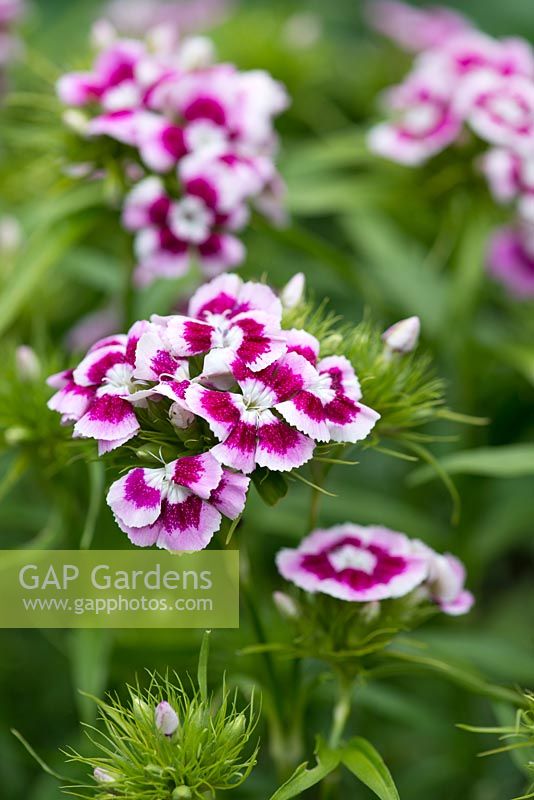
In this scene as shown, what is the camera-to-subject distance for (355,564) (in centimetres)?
137

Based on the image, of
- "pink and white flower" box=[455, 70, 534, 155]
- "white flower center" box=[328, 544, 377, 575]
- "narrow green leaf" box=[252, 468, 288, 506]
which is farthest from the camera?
"pink and white flower" box=[455, 70, 534, 155]

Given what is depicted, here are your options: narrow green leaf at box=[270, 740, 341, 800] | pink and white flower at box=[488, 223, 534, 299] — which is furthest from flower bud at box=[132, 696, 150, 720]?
pink and white flower at box=[488, 223, 534, 299]

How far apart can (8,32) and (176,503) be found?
2.01 metres

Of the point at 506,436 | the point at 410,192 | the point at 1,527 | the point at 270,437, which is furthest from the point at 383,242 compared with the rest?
the point at 270,437

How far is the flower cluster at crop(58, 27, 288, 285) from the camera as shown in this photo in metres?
1.74

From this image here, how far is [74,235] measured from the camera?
71.5 inches

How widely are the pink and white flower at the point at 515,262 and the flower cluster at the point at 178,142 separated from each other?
645mm

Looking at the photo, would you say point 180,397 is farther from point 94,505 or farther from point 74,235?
point 74,235

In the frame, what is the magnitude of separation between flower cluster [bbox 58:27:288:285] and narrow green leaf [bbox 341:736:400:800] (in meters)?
0.87

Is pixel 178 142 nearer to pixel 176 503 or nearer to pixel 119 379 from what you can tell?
pixel 119 379

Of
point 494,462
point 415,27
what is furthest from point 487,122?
point 415,27

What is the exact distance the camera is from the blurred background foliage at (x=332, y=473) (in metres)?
1.71

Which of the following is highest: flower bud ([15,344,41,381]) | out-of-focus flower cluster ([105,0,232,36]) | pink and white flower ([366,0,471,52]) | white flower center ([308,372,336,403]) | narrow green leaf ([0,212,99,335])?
out-of-focus flower cluster ([105,0,232,36])

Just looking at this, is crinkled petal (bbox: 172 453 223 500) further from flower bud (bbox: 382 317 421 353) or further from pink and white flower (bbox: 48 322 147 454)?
flower bud (bbox: 382 317 421 353)
